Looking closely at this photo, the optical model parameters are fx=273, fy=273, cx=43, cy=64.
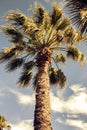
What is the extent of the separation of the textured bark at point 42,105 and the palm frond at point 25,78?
3.00 metres

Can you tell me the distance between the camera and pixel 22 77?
18.1 metres

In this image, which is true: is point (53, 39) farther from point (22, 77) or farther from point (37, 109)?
point (37, 109)

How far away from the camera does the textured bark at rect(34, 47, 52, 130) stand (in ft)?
40.2

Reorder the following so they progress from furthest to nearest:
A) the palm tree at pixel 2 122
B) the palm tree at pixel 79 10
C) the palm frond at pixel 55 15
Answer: the palm tree at pixel 2 122
the palm frond at pixel 55 15
the palm tree at pixel 79 10

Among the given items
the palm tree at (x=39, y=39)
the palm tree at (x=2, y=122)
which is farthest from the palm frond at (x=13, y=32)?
the palm tree at (x=2, y=122)

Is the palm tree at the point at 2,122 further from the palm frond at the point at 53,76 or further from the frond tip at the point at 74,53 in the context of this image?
the frond tip at the point at 74,53

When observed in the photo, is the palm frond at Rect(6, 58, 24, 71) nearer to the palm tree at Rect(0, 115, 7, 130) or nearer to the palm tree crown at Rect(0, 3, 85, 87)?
the palm tree crown at Rect(0, 3, 85, 87)

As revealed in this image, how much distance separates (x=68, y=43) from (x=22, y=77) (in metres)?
3.78

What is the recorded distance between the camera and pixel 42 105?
1302 cm

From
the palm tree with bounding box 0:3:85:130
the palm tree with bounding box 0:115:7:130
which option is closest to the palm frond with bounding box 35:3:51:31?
the palm tree with bounding box 0:3:85:130

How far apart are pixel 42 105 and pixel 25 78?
5.27 metres

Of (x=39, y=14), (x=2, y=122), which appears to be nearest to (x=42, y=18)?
(x=39, y=14)

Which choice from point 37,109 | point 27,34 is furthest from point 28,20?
point 37,109

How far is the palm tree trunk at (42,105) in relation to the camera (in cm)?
1226
